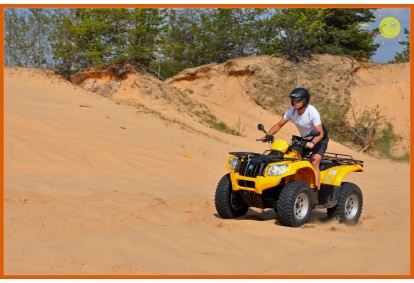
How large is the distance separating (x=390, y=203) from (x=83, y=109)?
1023cm

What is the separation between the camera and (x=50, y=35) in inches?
909

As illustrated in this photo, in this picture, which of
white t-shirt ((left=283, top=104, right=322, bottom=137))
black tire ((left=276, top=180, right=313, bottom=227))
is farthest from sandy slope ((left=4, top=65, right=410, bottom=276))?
white t-shirt ((left=283, top=104, right=322, bottom=137))

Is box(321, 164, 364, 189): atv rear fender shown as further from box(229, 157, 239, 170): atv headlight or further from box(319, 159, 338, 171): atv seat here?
box(229, 157, 239, 170): atv headlight

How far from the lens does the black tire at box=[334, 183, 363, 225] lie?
25.2 ft

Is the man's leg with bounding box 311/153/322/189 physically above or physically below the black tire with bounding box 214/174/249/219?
above

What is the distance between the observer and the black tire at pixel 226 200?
24.0 ft

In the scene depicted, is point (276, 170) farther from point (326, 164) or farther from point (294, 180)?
point (326, 164)

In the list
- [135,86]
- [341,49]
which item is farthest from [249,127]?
[341,49]

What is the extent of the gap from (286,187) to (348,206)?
156cm

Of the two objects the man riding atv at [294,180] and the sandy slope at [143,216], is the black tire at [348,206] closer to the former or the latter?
the man riding atv at [294,180]

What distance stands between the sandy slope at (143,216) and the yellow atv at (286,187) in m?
0.24

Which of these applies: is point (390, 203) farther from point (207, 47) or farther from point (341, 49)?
point (207, 47)

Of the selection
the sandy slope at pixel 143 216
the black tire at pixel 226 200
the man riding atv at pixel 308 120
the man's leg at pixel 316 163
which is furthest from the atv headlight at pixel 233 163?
the man's leg at pixel 316 163

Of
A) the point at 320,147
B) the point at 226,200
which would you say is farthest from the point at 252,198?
the point at 320,147
